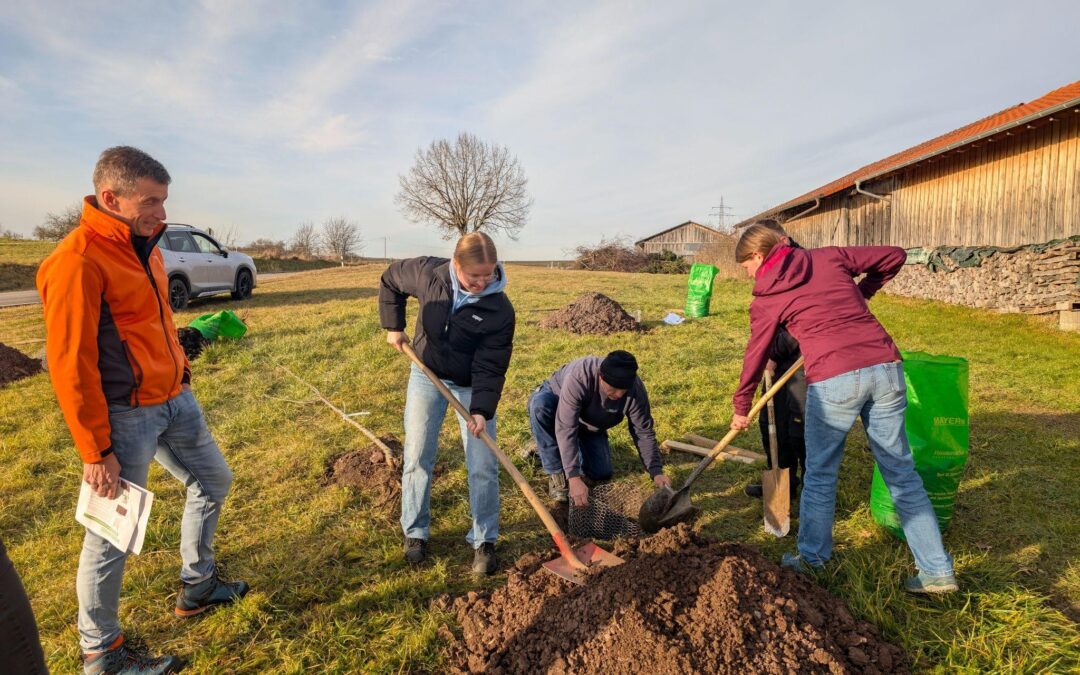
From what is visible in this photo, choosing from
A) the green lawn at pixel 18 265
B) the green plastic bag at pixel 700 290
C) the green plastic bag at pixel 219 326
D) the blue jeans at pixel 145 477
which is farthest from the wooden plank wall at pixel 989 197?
the green lawn at pixel 18 265

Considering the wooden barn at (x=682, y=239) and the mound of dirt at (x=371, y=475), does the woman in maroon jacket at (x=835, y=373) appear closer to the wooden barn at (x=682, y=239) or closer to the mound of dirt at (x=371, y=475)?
the mound of dirt at (x=371, y=475)

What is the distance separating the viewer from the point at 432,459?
3125mm

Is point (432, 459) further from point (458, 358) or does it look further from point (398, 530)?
point (398, 530)

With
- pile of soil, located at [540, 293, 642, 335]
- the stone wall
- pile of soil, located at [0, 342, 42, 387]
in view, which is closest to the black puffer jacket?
pile of soil, located at [540, 293, 642, 335]

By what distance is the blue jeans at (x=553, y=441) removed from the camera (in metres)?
4.02

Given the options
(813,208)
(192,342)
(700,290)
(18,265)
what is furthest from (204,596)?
(18,265)

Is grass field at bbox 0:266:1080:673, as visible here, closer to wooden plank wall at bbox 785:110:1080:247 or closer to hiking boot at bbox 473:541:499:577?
hiking boot at bbox 473:541:499:577

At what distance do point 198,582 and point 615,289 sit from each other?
17.3 meters

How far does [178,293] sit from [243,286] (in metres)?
2.46

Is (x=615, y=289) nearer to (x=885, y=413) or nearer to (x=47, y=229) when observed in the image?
(x=885, y=413)

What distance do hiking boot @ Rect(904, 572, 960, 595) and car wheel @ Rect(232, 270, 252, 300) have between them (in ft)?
48.2

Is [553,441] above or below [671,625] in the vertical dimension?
above

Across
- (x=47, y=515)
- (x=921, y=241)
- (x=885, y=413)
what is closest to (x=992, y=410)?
(x=885, y=413)

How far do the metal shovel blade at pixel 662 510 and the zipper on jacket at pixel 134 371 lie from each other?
270 cm
